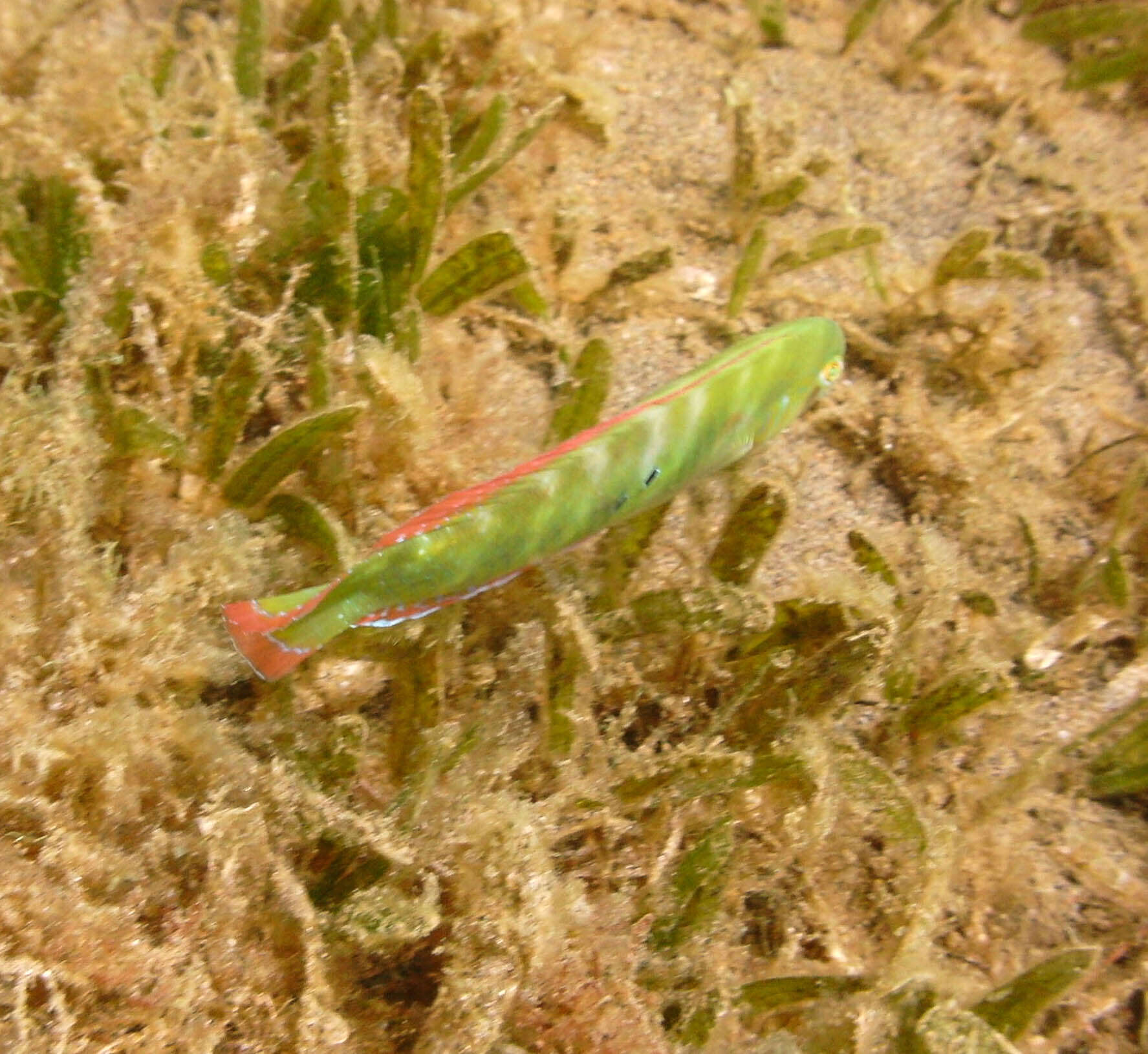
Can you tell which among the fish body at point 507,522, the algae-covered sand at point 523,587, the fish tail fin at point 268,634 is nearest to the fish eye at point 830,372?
the algae-covered sand at point 523,587

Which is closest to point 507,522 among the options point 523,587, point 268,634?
point 523,587

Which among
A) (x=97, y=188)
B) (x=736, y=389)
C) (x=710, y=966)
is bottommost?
(x=710, y=966)

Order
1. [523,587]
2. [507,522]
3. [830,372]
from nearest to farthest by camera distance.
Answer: [507,522]
[523,587]
[830,372]

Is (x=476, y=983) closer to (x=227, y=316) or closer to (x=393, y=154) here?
(x=227, y=316)

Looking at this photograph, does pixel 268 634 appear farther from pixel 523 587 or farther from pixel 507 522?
pixel 523 587

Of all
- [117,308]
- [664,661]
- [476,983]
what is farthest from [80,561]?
[664,661]

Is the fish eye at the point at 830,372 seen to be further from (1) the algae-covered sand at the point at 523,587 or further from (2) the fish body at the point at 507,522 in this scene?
(2) the fish body at the point at 507,522

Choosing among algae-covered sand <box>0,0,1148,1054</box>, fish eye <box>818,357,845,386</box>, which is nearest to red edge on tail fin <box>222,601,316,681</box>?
algae-covered sand <box>0,0,1148,1054</box>
